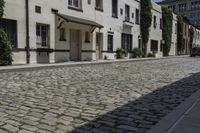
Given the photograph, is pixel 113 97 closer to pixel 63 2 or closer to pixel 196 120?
pixel 196 120

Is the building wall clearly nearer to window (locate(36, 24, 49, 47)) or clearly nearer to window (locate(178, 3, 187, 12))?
window (locate(36, 24, 49, 47))

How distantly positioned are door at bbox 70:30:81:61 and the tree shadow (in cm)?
1550

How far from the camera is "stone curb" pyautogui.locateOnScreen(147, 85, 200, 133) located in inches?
201

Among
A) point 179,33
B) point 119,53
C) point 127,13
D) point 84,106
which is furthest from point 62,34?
point 179,33

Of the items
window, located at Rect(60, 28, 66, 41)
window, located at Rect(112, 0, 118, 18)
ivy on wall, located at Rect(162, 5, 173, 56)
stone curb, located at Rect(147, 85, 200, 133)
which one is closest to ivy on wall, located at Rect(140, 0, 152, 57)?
window, located at Rect(112, 0, 118, 18)

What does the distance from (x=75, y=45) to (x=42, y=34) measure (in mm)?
4311

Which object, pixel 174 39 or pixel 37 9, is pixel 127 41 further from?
pixel 174 39

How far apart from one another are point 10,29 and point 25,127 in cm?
1374

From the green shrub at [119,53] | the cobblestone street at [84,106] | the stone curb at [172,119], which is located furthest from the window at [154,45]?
the stone curb at [172,119]

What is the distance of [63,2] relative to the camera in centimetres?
2203

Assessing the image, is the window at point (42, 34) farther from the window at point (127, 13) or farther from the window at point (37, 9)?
the window at point (127, 13)

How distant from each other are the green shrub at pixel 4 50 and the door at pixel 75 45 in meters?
7.44

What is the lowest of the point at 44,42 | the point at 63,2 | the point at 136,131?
the point at 136,131

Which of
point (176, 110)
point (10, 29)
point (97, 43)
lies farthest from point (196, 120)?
point (97, 43)
